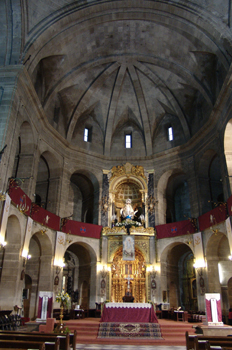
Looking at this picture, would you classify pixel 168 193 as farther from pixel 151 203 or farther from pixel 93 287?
pixel 93 287

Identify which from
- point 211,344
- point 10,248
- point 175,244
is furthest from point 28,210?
point 211,344

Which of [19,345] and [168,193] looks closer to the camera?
[19,345]

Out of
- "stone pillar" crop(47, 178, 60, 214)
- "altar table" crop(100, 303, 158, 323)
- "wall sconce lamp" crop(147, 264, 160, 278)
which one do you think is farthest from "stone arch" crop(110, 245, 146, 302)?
"altar table" crop(100, 303, 158, 323)

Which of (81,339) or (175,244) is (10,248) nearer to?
(81,339)

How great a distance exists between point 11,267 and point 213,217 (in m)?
13.5

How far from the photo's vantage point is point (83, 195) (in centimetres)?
3022

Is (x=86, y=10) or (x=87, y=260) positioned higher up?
(x=86, y=10)

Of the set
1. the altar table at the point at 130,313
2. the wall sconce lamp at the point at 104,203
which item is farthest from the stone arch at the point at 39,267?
the altar table at the point at 130,313

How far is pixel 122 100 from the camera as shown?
94.3 feet

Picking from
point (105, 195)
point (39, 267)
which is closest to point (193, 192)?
point (105, 195)

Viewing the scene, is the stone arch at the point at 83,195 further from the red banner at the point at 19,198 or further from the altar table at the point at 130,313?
the altar table at the point at 130,313

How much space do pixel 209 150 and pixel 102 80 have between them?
11.7m

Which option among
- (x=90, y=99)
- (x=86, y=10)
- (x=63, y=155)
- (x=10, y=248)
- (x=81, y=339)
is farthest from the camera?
(x=90, y=99)

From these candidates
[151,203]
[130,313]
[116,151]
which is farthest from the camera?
[116,151]
